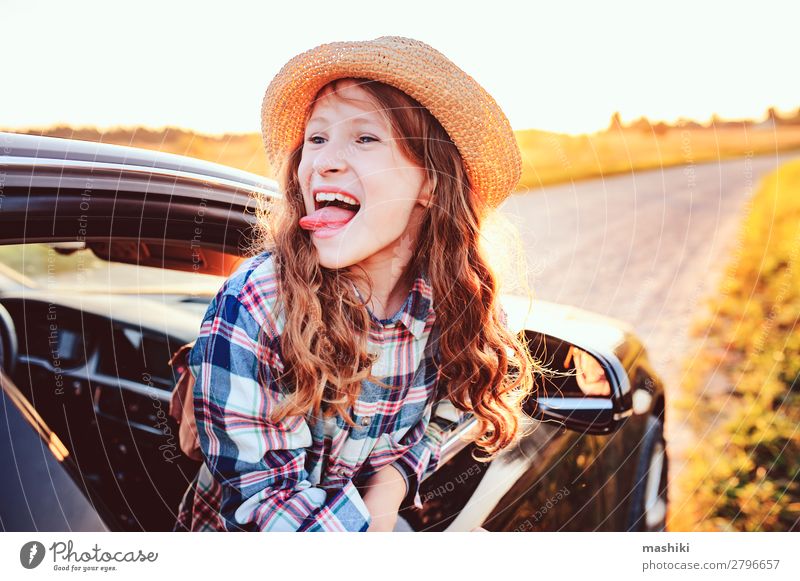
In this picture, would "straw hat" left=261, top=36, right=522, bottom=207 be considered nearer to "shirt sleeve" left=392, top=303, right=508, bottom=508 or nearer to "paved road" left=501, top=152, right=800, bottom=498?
→ "paved road" left=501, top=152, right=800, bottom=498

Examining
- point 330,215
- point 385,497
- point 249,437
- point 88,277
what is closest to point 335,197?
point 330,215

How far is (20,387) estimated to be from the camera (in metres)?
1.46

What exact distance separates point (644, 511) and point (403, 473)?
109 cm

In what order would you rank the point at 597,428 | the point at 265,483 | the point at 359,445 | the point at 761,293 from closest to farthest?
the point at 265,483
the point at 359,445
the point at 597,428
the point at 761,293

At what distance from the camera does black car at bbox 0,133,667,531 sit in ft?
2.87

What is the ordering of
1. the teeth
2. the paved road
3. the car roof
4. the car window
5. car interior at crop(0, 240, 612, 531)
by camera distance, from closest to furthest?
1. the car roof
2. the teeth
3. car interior at crop(0, 240, 612, 531)
4. the car window
5. the paved road

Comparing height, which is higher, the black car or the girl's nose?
the girl's nose

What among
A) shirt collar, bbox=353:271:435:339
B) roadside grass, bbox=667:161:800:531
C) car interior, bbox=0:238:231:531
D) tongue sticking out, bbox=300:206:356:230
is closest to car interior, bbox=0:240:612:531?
car interior, bbox=0:238:231:531

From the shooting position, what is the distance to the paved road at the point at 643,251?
11.0ft

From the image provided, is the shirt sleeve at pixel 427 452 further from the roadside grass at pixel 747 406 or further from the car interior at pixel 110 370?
the roadside grass at pixel 747 406

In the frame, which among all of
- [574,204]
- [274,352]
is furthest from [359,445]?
[574,204]

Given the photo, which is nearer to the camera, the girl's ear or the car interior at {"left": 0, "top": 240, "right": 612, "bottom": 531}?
the girl's ear

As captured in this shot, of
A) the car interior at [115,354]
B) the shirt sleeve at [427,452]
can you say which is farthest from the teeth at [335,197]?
the shirt sleeve at [427,452]
